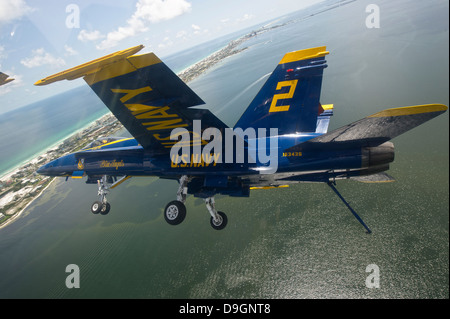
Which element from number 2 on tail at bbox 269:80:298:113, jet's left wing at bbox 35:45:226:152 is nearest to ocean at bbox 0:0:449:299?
number 2 on tail at bbox 269:80:298:113

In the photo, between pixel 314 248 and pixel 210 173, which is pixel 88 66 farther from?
pixel 314 248

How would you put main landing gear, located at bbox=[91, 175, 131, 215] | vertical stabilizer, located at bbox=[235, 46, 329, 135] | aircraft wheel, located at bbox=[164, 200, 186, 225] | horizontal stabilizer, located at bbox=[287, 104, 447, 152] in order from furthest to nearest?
main landing gear, located at bbox=[91, 175, 131, 215] → vertical stabilizer, located at bbox=[235, 46, 329, 135] → aircraft wheel, located at bbox=[164, 200, 186, 225] → horizontal stabilizer, located at bbox=[287, 104, 447, 152]

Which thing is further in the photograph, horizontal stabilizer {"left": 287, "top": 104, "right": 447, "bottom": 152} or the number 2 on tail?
the number 2 on tail

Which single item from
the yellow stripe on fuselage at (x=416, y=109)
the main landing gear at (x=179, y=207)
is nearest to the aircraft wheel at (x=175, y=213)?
the main landing gear at (x=179, y=207)

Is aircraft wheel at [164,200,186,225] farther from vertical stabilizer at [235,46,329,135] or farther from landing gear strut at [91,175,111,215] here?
vertical stabilizer at [235,46,329,135]

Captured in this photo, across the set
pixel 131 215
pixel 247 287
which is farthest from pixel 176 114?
pixel 131 215

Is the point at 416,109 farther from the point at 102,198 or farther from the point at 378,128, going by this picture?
the point at 102,198

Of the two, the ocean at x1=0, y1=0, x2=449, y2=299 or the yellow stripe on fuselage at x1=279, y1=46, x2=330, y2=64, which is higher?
the yellow stripe on fuselage at x1=279, y1=46, x2=330, y2=64

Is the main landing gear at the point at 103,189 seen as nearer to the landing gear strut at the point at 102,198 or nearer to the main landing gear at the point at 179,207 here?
the landing gear strut at the point at 102,198
